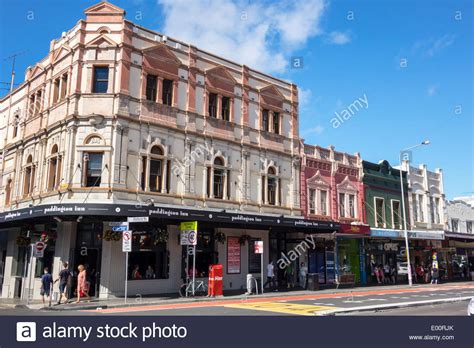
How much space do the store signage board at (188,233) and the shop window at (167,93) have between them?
23.3 ft

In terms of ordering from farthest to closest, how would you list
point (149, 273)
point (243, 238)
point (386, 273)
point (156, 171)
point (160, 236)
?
point (386, 273) → point (243, 238) → point (156, 171) → point (149, 273) → point (160, 236)

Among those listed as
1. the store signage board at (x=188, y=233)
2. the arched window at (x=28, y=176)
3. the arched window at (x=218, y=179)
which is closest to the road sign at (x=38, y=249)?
the store signage board at (x=188, y=233)

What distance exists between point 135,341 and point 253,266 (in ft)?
63.5

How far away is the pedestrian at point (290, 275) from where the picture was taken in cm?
2865

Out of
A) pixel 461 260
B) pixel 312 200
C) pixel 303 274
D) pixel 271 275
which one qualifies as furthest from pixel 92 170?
pixel 461 260

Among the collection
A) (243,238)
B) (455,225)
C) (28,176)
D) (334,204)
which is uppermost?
(28,176)

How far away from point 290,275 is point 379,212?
12.0 metres

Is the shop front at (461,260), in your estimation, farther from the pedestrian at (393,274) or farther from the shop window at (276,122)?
the shop window at (276,122)

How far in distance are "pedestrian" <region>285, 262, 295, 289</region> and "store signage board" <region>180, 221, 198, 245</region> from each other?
9188 mm

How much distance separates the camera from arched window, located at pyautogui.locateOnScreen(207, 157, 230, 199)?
26266 millimetres

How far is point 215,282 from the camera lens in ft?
73.5

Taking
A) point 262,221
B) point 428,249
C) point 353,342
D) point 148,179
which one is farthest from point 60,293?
point 428,249

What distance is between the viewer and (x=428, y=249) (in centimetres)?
4012

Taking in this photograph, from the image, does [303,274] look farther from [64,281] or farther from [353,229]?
[64,281]
